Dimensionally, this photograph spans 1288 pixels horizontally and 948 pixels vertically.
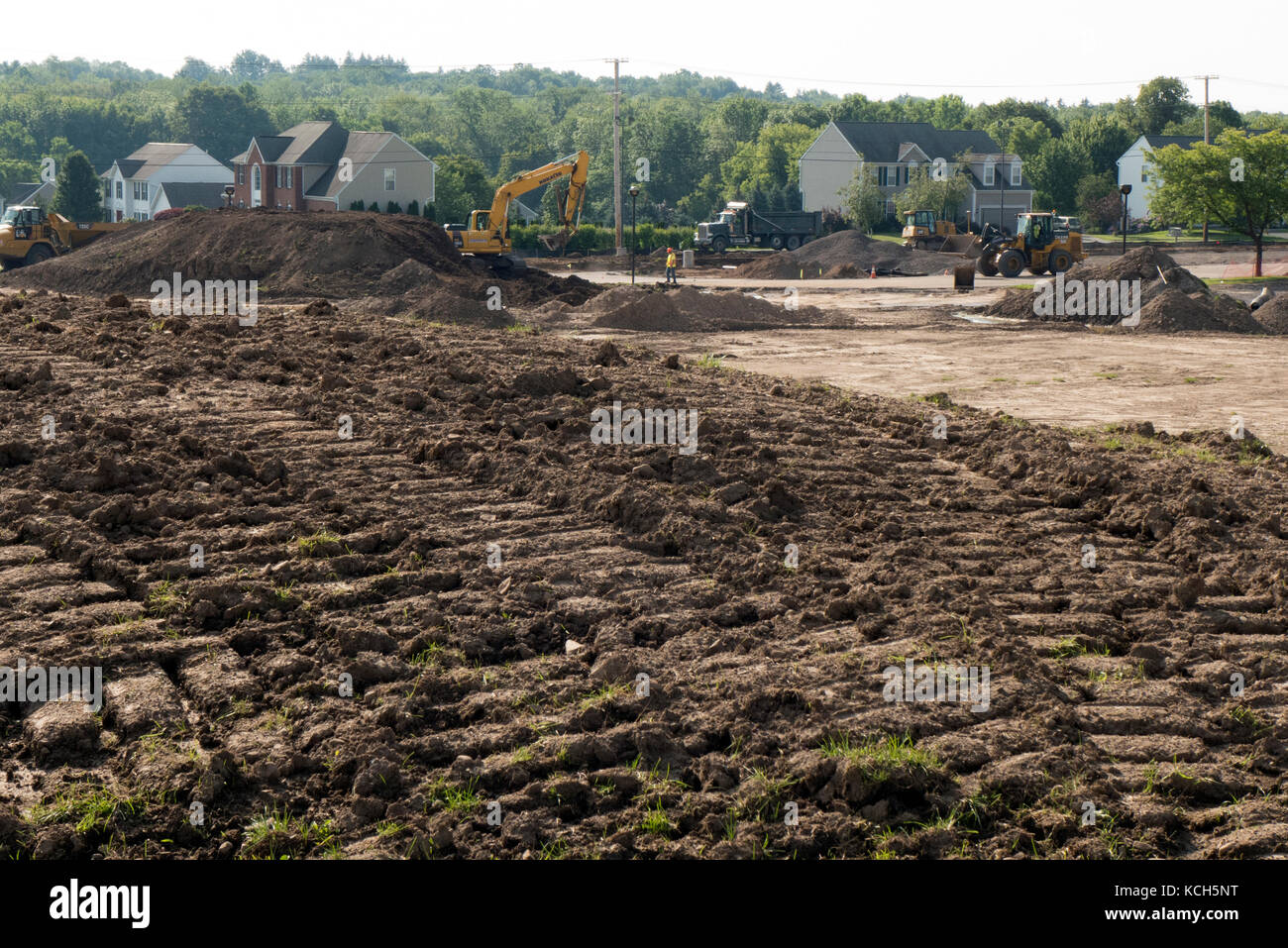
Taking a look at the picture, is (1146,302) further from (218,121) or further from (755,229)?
(218,121)

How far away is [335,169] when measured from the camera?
235 feet

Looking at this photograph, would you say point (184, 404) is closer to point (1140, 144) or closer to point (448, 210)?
point (448, 210)

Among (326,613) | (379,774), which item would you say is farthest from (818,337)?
(379,774)

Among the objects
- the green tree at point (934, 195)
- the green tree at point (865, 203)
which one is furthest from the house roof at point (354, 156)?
the green tree at point (934, 195)

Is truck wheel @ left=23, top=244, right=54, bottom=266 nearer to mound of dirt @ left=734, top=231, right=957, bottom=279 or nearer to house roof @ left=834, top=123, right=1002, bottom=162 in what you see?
mound of dirt @ left=734, top=231, right=957, bottom=279

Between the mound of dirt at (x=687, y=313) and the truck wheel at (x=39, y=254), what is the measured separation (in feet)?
65.3

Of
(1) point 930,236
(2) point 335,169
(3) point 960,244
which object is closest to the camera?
(3) point 960,244

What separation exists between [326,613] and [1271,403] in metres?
14.5

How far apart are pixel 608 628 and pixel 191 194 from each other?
8390cm

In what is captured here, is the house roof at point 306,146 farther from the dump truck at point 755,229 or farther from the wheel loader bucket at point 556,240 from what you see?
the dump truck at point 755,229

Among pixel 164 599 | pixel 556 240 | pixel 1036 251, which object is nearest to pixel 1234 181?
pixel 1036 251

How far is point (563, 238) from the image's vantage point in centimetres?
5322

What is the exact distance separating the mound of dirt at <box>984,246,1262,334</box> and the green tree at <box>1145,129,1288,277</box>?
407 inches

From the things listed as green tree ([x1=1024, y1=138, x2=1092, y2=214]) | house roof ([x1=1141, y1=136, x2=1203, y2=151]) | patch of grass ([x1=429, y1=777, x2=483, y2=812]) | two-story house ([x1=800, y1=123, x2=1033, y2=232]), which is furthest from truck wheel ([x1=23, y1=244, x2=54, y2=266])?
house roof ([x1=1141, y1=136, x2=1203, y2=151])
